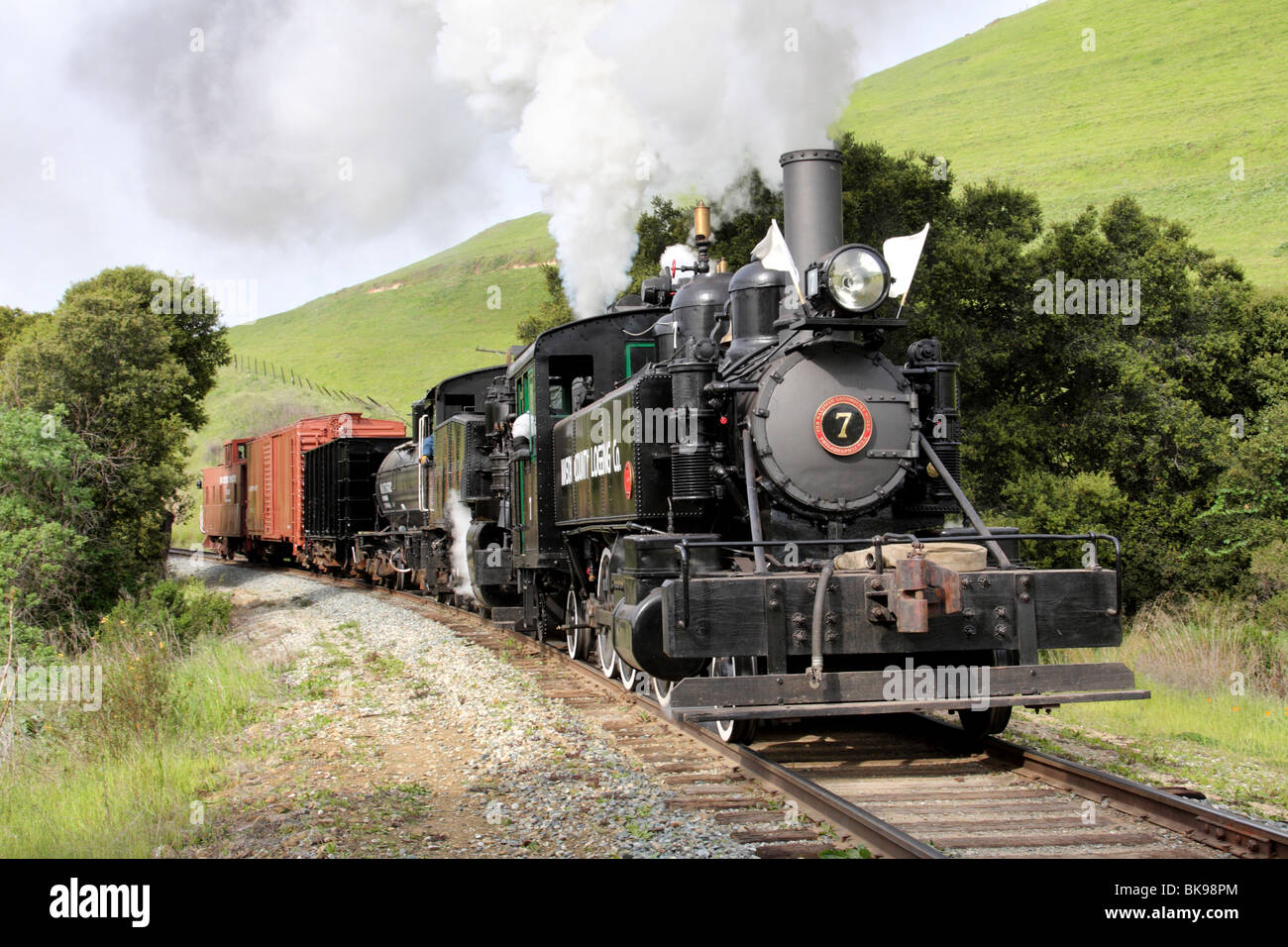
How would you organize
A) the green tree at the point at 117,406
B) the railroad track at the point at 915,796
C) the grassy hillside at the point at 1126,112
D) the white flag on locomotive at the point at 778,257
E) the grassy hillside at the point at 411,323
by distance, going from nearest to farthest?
the railroad track at the point at 915,796 → the white flag on locomotive at the point at 778,257 → the green tree at the point at 117,406 → the grassy hillside at the point at 1126,112 → the grassy hillside at the point at 411,323

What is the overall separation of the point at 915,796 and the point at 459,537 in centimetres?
1056

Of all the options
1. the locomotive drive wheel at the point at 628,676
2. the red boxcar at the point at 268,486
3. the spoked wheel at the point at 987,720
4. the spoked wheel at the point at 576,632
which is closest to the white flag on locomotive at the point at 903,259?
the spoked wheel at the point at 987,720

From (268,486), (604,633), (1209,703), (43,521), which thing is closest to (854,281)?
(604,633)

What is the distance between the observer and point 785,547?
688 centimetres

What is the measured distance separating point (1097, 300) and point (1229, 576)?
20.9 ft

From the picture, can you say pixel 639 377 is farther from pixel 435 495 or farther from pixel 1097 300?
pixel 1097 300

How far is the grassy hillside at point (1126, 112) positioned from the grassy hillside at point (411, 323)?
30.1m

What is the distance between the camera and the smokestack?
8.05 metres

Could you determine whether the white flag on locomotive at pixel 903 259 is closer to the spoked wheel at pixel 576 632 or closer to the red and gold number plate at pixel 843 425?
the red and gold number plate at pixel 843 425

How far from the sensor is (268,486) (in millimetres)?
31219

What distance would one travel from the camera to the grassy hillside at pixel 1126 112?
4922 cm

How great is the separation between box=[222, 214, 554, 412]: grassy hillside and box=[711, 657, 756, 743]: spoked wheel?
57522 millimetres

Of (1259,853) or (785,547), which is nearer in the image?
(1259,853)
